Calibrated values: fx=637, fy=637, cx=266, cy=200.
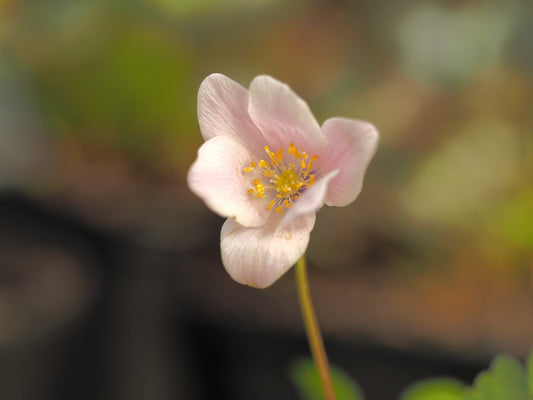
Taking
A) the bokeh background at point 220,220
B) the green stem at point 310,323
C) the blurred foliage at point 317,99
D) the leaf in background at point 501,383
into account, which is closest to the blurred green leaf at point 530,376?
the leaf in background at point 501,383

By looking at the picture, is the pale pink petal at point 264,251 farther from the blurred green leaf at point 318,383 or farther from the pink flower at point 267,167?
the blurred green leaf at point 318,383

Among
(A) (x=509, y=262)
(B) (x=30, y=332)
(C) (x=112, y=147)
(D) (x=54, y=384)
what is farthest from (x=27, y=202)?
(A) (x=509, y=262)

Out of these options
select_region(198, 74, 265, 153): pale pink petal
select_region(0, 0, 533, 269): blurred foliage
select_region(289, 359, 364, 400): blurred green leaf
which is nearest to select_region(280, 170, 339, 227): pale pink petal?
select_region(198, 74, 265, 153): pale pink petal

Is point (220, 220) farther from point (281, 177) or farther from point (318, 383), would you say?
point (281, 177)

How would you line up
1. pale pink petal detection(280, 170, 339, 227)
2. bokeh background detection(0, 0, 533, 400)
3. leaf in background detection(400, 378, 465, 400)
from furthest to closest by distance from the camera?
bokeh background detection(0, 0, 533, 400) → leaf in background detection(400, 378, 465, 400) → pale pink petal detection(280, 170, 339, 227)

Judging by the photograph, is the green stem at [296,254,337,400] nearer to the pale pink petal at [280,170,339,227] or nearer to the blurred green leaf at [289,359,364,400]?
the pale pink petal at [280,170,339,227]

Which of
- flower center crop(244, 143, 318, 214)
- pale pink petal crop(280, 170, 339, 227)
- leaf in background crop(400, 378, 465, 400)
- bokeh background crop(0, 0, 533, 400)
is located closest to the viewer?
pale pink petal crop(280, 170, 339, 227)

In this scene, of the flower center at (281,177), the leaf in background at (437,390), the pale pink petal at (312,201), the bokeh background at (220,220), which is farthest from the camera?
the bokeh background at (220,220)

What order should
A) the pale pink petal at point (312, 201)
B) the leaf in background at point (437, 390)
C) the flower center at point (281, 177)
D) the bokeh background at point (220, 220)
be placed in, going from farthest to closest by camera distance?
the bokeh background at point (220, 220)
the leaf in background at point (437, 390)
the flower center at point (281, 177)
the pale pink petal at point (312, 201)

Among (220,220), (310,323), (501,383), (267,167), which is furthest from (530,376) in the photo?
(220,220)
